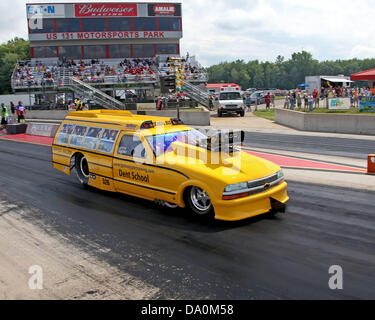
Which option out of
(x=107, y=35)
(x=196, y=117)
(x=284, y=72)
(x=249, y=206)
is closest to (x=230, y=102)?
(x=196, y=117)

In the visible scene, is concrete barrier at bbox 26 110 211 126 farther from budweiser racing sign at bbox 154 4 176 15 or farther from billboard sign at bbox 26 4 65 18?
budweiser racing sign at bbox 154 4 176 15

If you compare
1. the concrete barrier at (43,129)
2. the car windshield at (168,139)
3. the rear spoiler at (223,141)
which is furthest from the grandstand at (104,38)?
the rear spoiler at (223,141)

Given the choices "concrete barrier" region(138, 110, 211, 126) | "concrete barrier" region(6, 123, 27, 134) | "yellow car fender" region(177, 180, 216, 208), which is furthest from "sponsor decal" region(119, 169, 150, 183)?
"concrete barrier" region(138, 110, 211, 126)

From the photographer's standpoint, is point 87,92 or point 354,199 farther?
point 87,92

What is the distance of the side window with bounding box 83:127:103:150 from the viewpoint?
8.89 metres

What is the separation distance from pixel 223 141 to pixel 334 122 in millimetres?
16102

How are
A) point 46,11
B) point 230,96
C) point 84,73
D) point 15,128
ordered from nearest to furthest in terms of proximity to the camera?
point 15,128, point 230,96, point 84,73, point 46,11

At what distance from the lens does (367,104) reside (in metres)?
21.8

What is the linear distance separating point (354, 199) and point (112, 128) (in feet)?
18.1

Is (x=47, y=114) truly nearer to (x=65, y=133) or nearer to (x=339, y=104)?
(x=339, y=104)

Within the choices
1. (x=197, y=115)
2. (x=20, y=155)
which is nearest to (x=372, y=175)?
(x=20, y=155)

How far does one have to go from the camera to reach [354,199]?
26.3ft
